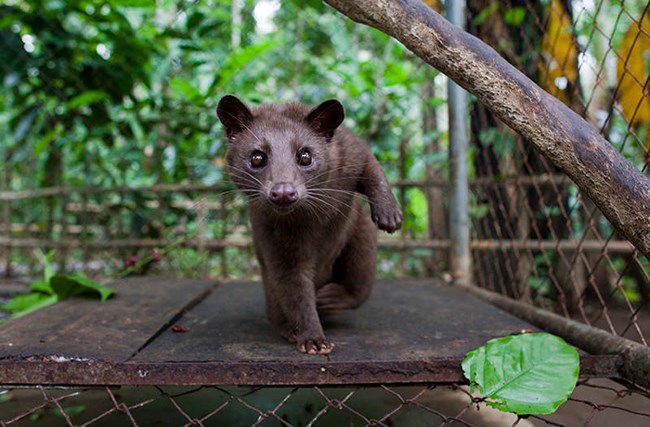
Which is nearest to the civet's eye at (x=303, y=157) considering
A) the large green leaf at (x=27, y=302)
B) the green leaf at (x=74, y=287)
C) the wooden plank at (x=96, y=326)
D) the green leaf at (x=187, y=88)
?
the wooden plank at (x=96, y=326)

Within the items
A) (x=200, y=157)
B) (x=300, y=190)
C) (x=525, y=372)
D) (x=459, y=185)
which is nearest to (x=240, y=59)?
(x=200, y=157)

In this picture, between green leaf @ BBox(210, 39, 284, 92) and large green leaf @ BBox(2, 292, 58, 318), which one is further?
green leaf @ BBox(210, 39, 284, 92)

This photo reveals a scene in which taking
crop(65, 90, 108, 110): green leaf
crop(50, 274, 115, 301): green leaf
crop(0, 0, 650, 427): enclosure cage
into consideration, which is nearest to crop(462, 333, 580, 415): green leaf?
crop(0, 0, 650, 427): enclosure cage

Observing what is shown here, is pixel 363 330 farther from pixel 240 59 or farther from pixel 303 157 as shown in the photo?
pixel 240 59

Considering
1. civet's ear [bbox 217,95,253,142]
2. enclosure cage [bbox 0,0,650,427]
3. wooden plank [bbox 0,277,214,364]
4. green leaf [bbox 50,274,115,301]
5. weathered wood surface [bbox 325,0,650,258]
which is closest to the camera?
weathered wood surface [bbox 325,0,650,258]

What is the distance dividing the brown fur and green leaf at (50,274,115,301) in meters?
0.99

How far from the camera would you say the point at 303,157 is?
2.25m

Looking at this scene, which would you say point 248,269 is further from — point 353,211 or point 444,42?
point 444,42

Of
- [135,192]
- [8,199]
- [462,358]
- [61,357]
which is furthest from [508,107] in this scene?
[8,199]

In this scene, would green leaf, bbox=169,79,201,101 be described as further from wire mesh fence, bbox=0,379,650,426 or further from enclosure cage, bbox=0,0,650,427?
wire mesh fence, bbox=0,379,650,426

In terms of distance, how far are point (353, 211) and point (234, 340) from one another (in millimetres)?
774

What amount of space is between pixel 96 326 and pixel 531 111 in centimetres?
189

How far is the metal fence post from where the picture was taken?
12.4 feet

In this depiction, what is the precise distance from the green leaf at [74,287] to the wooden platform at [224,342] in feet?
0.24
